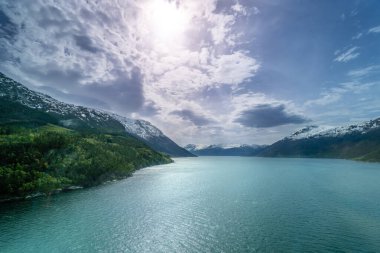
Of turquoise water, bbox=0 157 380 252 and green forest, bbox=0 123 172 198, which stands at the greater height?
green forest, bbox=0 123 172 198

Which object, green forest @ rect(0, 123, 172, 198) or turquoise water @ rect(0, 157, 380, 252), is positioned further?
green forest @ rect(0, 123, 172, 198)

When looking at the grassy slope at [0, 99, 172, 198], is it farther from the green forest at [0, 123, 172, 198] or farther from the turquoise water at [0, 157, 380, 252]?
the turquoise water at [0, 157, 380, 252]

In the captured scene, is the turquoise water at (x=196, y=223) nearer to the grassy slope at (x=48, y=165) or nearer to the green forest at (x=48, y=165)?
the green forest at (x=48, y=165)

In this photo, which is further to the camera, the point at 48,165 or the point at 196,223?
the point at 48,165

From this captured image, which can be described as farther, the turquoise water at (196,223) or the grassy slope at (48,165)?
the grassy slope at (48,165)

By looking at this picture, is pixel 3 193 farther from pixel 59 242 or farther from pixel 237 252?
pixel 237 252

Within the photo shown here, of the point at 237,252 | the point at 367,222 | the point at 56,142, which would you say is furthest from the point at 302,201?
the point at 56,142

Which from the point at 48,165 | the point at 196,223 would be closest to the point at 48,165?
the point at 48,165

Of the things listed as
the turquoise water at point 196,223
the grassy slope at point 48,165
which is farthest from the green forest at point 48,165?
the turquoise water at point 196,223

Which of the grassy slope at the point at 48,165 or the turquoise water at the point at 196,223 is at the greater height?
the grassy slope at the point at 48,165

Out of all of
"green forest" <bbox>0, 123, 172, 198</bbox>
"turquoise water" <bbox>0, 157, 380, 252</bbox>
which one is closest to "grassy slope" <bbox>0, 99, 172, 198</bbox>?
"green forest" <bbox>0, 123, 172, 198</bbox>

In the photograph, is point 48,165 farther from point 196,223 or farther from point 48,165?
point 196,223
